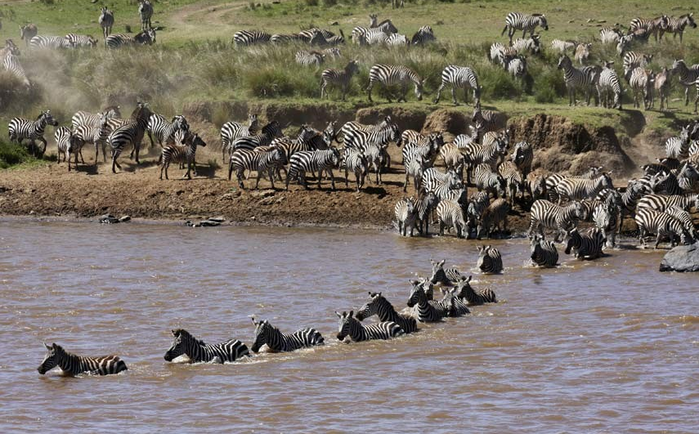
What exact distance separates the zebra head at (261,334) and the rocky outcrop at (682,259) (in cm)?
713

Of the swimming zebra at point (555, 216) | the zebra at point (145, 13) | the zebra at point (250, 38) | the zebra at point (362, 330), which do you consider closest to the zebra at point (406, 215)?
the swimming zebra at point (555, 216)

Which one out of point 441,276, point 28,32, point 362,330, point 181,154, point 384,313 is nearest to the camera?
point 362,330

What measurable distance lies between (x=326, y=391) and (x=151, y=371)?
203 centimetres

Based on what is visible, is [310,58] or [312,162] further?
[310,58]

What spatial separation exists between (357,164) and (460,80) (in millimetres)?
4955

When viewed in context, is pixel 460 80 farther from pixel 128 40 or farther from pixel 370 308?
pixel 370 308

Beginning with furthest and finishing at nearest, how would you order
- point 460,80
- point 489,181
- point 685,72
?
point 685,72 < point 460,80 < point 489,181

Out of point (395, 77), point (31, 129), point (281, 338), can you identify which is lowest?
point (281, 338)

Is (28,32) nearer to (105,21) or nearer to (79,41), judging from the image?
(105,21)

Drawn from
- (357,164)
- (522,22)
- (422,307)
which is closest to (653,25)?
(522,22)

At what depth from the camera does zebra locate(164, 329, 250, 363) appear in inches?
548

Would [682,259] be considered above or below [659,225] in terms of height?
below

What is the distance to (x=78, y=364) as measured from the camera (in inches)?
537

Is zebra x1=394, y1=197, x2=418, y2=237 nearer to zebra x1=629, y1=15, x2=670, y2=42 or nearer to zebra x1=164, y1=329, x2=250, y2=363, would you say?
zebra x1=164, y1=329, x2=250, y2=363
